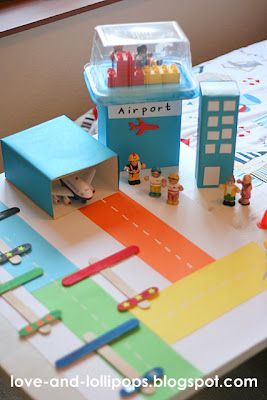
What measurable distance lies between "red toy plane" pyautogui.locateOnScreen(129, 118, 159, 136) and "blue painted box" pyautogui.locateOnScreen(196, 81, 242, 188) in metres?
0.11

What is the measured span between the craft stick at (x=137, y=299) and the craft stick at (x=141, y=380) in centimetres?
15

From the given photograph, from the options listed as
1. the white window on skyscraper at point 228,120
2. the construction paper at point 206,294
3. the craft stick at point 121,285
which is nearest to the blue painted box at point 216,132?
the white window on skyscraper at point 228,120

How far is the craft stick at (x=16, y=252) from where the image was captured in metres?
1.25

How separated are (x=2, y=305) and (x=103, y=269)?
0.63ft

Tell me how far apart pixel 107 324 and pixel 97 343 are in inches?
2.0

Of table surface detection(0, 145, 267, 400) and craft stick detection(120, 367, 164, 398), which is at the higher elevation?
table surface detection(0, 145, 267, 400)

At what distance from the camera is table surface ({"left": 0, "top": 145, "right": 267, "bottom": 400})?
1.04 metres

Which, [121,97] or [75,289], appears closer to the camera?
[75,289]

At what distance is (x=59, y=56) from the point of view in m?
2.02

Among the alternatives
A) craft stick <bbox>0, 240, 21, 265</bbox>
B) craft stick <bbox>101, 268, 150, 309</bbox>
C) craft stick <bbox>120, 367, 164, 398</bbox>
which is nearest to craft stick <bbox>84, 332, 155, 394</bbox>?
craft stick <bbox>120, 367, 164, 398</bbox>

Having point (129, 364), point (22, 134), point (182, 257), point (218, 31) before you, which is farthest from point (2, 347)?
point (218, 31)

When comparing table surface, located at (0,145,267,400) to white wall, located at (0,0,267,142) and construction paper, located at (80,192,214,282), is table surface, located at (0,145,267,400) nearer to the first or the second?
construction paper, located at (80,192,214,282)

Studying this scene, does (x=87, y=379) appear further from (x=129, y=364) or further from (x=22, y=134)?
(x=22, y=134)

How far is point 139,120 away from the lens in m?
1.44
